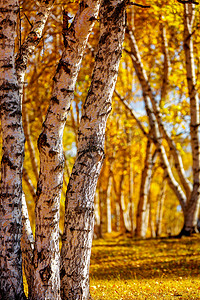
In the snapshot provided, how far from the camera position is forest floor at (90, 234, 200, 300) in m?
4.97

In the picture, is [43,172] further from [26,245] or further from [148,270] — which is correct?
[148,270]

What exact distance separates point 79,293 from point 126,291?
1.38m

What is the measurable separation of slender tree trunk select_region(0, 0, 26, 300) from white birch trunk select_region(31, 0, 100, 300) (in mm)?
227

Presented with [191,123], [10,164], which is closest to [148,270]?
[10,164]

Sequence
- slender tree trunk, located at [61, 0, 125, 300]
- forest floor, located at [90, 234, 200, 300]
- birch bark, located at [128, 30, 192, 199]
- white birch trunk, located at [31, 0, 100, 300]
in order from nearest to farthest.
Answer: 1. white birch trunk, located at [31, 0, 100, 300]
2. slender tree trunk, located at [61, 0, 125, 300]
3. forest floor, located at [90, 234, 200, 300]
4. birch bark, located at [128, 30, 192, 199]

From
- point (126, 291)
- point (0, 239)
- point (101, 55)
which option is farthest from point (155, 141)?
Answer: point (0, 239)

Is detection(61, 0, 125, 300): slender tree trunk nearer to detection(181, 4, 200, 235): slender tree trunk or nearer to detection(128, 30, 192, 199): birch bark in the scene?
detection(181, 4, 200, 235): slender tree trunk

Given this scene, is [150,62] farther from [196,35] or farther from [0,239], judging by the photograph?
[0,239]

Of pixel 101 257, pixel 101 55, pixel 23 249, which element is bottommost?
pixel 101 257

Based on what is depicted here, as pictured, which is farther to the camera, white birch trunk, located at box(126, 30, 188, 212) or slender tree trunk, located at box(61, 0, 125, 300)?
white birch trunk, located at box(126, 30, 188, 212)

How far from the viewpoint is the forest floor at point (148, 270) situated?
4970mm

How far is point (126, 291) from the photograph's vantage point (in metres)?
5.05

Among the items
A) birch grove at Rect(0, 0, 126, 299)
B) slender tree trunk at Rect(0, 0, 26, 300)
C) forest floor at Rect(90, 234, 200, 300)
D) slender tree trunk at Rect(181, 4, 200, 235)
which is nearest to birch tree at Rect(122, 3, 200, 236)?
slender tree trunk at Rect(181, 4, 200, 235)

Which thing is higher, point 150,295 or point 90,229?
point 90,229
